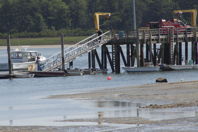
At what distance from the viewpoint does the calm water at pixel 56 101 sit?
117ft

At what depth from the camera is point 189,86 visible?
152 feet

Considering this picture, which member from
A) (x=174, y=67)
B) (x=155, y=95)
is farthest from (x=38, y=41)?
(x=155, y=95)

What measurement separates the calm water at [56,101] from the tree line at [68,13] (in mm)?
84178

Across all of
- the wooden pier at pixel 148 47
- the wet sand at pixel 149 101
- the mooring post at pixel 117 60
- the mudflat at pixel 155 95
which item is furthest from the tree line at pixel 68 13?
the wet sand at pixel 149 101

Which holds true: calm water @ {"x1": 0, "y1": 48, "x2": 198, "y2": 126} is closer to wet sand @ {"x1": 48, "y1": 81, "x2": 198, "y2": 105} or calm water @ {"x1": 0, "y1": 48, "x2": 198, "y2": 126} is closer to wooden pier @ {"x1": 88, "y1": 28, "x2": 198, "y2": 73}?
wet sand @ {"x1": 48, "y1": 81, "x2": 198, "y2": 105}

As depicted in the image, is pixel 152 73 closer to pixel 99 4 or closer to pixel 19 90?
pixel 19 90

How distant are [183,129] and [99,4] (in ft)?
445

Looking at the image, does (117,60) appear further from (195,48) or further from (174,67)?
(195,48)

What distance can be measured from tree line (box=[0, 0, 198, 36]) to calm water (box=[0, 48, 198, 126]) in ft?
276

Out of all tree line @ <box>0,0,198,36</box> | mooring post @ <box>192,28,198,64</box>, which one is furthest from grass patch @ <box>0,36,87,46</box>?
mooring post @ <box>192,28,198,64</box>

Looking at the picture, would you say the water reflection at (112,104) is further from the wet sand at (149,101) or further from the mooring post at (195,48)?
the mooring post at (195,48)

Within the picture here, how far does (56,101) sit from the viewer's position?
141 feet

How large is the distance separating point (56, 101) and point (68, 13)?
117m

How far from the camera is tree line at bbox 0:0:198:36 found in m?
151
